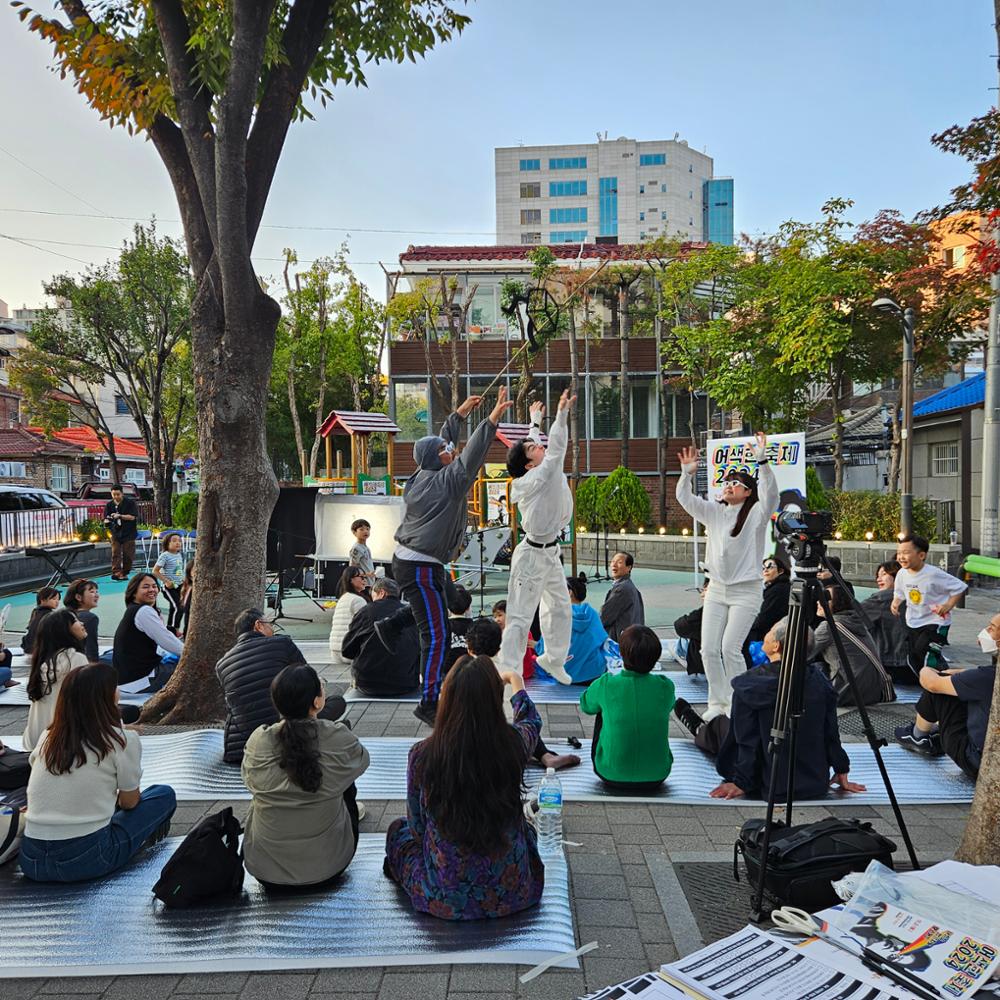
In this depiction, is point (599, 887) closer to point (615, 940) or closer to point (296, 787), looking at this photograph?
point (615, 940)

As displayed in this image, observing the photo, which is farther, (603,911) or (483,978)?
(603,911)

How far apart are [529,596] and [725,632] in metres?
1.72

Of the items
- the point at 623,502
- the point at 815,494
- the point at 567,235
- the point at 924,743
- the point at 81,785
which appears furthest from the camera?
the point at 567,235

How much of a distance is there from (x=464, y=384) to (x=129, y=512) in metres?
14.0

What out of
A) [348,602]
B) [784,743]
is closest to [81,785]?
[784,743]

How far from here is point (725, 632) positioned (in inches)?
257

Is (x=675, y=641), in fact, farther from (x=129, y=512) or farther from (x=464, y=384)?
(x=464, y=384)

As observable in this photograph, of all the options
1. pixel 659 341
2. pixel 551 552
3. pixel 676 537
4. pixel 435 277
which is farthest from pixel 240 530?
pixel 435 277

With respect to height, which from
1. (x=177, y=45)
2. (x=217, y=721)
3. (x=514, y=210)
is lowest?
(x=217, y=721)

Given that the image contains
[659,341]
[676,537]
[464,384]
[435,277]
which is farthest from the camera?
[435,277]

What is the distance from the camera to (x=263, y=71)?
25.3ft

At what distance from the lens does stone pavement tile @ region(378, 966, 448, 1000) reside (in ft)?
10.2

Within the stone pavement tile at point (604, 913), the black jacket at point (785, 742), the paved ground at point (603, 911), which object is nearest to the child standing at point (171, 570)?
the paved ground at point (603, 911)

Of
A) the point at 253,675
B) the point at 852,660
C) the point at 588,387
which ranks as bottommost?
the point at 852,660
